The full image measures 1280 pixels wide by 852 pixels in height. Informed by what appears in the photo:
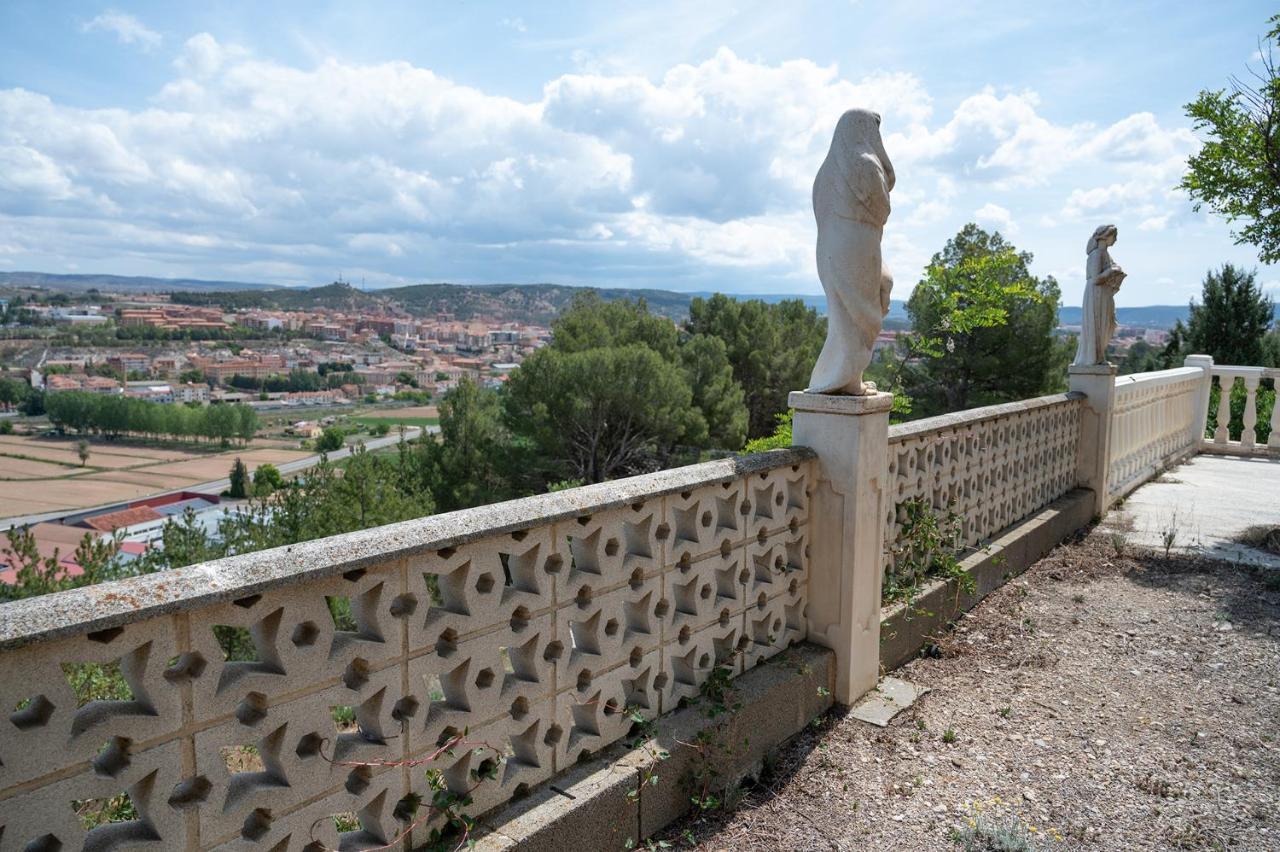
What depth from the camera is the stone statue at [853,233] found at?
3.53 m

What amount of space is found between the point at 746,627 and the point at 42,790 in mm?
2555

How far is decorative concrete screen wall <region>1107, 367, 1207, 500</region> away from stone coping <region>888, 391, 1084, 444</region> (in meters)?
1.50

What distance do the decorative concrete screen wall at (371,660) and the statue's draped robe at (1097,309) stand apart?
5.60 m

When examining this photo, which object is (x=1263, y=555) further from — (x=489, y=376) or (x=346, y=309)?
(x=346, y=309)

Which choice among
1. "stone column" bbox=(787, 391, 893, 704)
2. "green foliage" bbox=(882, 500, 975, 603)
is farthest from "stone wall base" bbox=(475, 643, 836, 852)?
"green foliage" bbox=(882, 500, 975, 603)

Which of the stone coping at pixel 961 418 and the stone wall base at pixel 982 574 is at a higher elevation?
the stone coping at pixel 961 418

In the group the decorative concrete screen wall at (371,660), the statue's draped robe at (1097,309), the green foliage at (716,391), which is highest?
the statue's draped robe at (1097,309)

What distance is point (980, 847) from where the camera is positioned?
2869mm

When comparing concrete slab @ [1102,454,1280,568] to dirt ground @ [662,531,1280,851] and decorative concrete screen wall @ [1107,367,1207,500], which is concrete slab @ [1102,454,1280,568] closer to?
decorative concrete screen wall @ [1107,367,1207,500]

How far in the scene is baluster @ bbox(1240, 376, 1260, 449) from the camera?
35.9 ft

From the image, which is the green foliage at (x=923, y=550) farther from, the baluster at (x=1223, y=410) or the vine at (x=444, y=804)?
the baluster at (x=1223, y=410)

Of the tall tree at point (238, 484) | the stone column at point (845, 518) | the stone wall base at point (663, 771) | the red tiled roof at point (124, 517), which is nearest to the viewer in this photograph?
the stone wall base at point (663, 771)

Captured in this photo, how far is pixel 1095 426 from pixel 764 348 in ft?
97.3

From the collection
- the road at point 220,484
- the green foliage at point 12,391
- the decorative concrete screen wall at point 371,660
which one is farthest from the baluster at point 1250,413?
the green foliage at point 12,391
